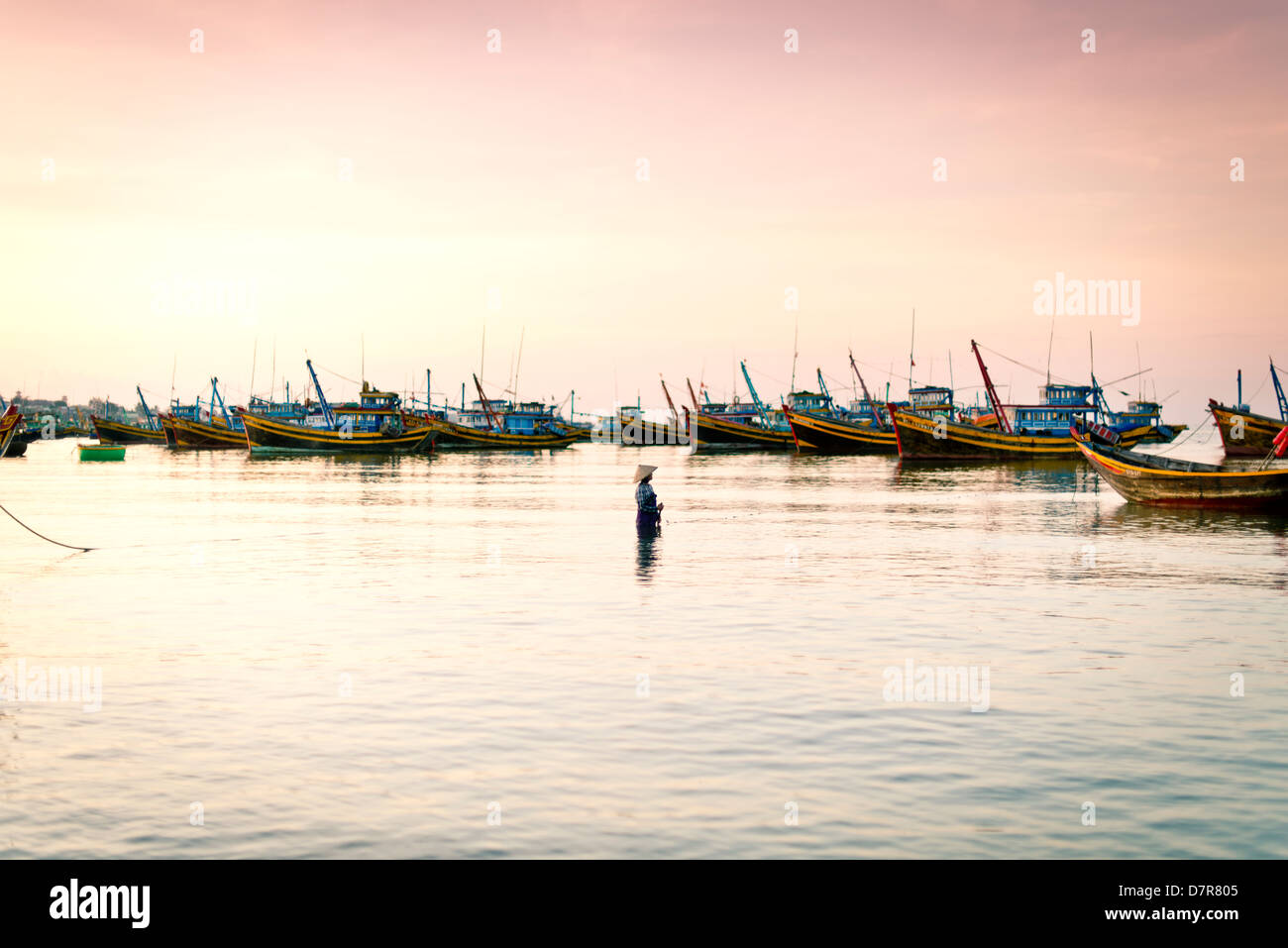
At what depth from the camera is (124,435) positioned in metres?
153

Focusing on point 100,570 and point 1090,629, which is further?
point 100,570

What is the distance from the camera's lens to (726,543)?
2831cm

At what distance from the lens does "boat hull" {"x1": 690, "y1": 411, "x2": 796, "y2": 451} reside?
128 meters

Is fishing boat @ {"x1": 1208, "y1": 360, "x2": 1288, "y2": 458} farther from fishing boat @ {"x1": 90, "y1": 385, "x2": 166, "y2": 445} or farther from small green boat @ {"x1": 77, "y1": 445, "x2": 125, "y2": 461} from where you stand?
fishing boat @ {"x1": 90, "y1": 385, "x2": 166, "y2": 445}

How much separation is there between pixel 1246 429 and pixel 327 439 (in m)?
75.6

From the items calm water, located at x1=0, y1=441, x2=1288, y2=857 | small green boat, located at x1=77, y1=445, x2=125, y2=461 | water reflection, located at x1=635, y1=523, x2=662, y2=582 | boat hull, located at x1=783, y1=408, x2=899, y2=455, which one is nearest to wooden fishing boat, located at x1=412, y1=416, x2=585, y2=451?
small green boat, located at x1=77, y1=445, x2=125, y2=461

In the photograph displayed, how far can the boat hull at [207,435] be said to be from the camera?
415 ft

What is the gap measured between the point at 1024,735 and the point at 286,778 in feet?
21.3

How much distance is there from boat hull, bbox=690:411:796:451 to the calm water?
99.8 metres

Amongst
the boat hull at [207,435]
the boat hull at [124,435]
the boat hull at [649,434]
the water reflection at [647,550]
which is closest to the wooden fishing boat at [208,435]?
the boat hull at [207,435]

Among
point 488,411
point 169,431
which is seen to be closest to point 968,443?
point 488,411

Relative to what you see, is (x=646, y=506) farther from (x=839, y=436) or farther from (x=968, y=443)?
(x=839, y=436)
